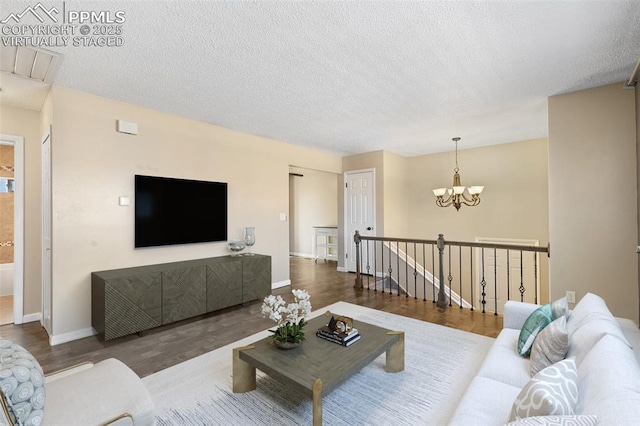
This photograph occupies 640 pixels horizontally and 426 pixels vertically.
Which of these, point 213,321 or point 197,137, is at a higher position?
point 197,137

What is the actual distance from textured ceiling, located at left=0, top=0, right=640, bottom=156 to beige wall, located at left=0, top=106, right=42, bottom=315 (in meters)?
0.42

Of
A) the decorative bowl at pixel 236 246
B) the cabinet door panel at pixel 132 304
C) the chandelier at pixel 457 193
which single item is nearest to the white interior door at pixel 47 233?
the cabinet door panel at pixel 132 304

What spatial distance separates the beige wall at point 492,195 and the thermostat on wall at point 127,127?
18.1 feet

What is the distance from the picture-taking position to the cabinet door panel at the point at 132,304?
9.46 ft

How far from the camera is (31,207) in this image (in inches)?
142

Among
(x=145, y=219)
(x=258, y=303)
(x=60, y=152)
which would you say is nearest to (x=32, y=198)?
(x=60, y=152)

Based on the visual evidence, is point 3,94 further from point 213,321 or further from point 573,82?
point 573,82

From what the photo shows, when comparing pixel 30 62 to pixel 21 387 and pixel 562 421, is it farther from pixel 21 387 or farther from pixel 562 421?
pixel 562 421

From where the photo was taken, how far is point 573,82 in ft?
9.77

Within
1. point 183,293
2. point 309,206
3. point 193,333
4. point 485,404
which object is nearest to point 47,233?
point 183,293

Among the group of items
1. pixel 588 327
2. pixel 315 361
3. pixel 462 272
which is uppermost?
pixel 588 327

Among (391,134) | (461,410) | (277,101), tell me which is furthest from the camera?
(391,134)

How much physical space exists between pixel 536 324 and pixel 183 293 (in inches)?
134

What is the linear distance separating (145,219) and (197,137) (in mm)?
1330
